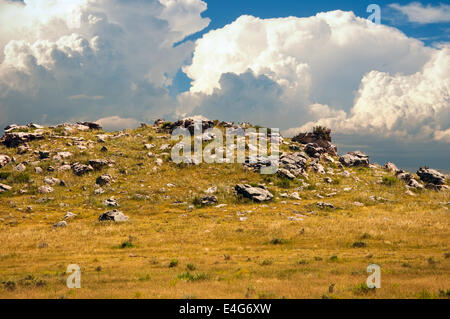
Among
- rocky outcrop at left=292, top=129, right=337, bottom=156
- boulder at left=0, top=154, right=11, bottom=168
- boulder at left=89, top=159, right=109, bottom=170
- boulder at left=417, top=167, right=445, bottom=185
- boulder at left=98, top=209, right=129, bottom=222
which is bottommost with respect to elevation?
boulder at left=98, top=209, right=129, bottom=222

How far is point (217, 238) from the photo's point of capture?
96.8 ft

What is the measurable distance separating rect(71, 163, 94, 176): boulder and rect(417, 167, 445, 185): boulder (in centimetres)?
6455

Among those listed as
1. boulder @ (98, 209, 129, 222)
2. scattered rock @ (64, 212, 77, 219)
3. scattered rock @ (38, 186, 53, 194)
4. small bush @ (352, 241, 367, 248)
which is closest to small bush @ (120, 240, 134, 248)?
boulder @ (98, 209, 129, 222)

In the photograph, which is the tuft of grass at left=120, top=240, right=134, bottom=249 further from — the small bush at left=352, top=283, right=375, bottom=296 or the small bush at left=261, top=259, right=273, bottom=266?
the small bush at left=352, top=283, right=375, bottom=296

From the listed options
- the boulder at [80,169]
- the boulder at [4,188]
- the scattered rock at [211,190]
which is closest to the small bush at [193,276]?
the scattered rock at [211,190]

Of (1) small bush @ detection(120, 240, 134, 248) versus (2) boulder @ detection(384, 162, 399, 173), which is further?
(2) boulder @ detection(384, 162, 399, 173)

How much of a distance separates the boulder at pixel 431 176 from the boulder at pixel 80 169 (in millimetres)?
64545

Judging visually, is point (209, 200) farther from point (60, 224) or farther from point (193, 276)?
point (193, 276)

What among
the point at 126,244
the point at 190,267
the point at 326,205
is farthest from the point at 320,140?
the point at 190,267

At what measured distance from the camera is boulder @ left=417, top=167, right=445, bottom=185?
57.5 m

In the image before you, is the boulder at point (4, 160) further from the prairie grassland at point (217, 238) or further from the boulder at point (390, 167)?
the boulder at point (390, 167)

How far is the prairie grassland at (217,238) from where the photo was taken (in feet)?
54.3

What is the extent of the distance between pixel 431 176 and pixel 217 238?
165ft

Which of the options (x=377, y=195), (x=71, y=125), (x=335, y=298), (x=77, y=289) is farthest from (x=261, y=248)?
(x=71, y=125)
